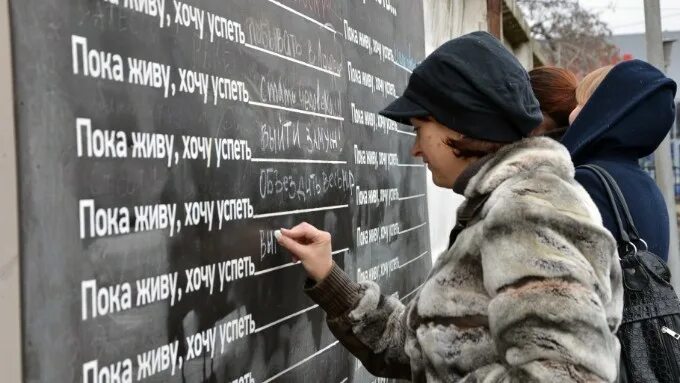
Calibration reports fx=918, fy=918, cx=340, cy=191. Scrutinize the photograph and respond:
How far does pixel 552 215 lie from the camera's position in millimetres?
1858

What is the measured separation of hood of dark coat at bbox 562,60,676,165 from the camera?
283 centimetres

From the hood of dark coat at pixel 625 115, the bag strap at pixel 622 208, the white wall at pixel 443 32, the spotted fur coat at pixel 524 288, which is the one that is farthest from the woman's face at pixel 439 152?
the white wall at pixel 443 32

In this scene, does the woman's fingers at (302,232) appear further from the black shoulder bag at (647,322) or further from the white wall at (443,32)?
the white wall at (443,32)

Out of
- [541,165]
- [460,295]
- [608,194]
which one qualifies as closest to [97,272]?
[460,295]

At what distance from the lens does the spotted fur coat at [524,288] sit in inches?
69.9

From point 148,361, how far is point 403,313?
0.92 m

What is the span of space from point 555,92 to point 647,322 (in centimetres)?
131

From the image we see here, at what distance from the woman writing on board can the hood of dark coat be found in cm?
73

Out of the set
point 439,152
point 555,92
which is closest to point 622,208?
point 439,152

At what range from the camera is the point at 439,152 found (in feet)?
7.38

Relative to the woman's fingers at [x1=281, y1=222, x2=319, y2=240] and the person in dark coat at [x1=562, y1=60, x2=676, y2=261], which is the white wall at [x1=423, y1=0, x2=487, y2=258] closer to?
the person in dark coat at [x1=562, y1=60, x2=676, y2=261]

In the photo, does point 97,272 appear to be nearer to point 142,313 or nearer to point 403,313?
point 142,313

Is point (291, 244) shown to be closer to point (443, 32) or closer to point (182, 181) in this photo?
point (182, 181)

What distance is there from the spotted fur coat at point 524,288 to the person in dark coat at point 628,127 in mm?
718
